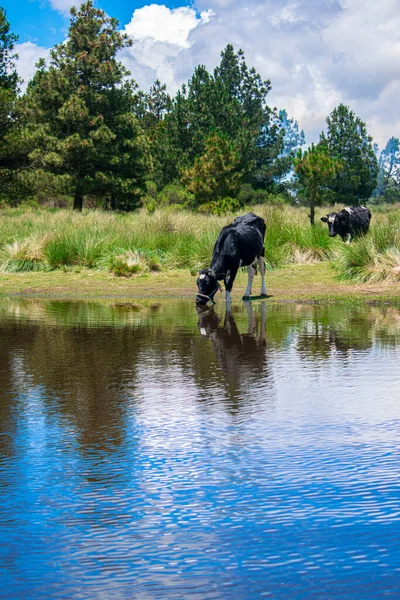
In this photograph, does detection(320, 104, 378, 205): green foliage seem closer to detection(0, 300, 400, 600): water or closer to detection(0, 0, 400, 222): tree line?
detection(0, 0, 400, 222): tree line

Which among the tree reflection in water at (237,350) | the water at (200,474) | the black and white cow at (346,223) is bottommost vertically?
the water at (200,474)

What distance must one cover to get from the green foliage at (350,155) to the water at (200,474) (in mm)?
66743

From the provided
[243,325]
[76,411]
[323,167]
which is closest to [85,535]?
[76,411]

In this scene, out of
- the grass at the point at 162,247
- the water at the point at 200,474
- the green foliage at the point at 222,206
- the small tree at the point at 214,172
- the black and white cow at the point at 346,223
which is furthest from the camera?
the small tree at the point at 214,172

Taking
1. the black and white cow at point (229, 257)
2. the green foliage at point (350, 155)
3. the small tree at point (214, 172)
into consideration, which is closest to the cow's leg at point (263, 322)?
the black and white cow at point (229, 257)

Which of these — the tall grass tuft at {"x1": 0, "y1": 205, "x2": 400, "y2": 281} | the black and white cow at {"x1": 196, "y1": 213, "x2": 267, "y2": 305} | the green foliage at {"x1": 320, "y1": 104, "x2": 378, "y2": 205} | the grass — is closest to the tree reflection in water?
the black and white cow at {"x1": 196, "y1": 213, "x2": 267, "y2": 305}

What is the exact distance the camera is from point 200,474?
521 centimetres

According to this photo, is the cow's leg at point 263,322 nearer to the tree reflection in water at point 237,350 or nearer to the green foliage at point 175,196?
the tree reflection in water at point 237,350

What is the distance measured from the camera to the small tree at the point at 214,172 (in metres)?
59.2

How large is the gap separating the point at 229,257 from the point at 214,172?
43.5 metres

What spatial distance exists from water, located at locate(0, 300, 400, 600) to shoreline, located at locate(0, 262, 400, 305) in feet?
25.6

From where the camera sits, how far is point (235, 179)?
201 ft

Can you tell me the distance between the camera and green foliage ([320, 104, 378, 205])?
2977 inches

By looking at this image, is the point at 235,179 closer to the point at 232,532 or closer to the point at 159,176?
the point at 159,176
